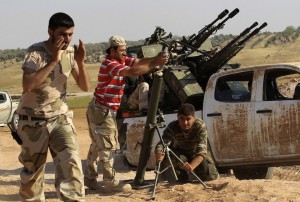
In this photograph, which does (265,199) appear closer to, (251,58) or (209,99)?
(209,99)

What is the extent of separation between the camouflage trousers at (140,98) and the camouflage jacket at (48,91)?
13.7ft

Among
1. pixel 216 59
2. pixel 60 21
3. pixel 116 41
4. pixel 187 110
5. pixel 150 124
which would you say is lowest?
pixel 150 124

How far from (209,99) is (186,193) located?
1.86 m

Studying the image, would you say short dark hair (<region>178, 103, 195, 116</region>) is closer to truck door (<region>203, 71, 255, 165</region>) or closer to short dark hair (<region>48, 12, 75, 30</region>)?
truck door (<region>203, 71, 255, 165</region>)

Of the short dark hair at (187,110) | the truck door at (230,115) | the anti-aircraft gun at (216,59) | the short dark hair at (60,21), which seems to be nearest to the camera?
the short dark hair at (60,21)

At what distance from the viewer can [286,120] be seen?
7.76 meters

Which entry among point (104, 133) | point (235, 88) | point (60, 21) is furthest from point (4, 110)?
point (60, 21)

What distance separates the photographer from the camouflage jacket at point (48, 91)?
17.2ft

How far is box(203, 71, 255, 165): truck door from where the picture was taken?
317 inches

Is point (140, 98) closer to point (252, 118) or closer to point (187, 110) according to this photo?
point (252, 118)

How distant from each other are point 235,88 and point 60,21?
3.91 m

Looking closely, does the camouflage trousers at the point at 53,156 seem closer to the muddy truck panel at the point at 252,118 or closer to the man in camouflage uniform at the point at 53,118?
the man in camouflage uniform at the point at 53,118

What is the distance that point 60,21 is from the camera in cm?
507

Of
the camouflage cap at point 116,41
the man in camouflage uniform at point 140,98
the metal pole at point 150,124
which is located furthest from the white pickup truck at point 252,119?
the camouflage cap at point 116,41
